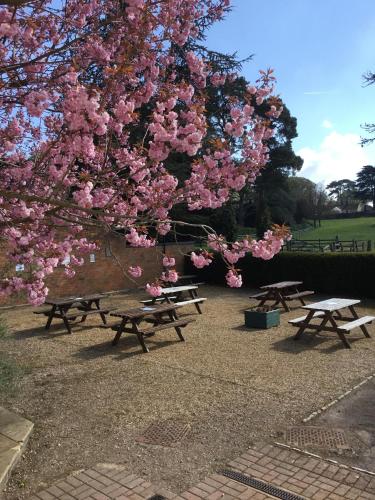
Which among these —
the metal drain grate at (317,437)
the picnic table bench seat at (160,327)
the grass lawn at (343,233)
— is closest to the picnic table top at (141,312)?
the picnic table bench seat at (160,327)

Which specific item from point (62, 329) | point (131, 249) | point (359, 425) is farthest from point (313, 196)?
point (359, 425)

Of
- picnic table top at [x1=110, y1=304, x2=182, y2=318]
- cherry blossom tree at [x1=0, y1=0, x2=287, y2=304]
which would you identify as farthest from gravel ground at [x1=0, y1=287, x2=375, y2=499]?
cherry blossom tree at [x1=0, y1=0, x2=287, y2=304]

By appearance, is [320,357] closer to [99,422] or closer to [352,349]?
[352,349]

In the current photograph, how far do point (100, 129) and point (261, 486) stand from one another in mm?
3168

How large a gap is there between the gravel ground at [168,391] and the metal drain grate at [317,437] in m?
0.21

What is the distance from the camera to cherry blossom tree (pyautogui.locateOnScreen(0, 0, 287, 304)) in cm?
409

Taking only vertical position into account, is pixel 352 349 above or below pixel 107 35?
below

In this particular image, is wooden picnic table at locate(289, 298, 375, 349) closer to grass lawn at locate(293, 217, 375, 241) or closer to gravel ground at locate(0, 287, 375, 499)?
gravel ground at locate(0, 287, 375, 499)

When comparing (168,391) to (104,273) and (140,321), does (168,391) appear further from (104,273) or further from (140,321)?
(104,273)

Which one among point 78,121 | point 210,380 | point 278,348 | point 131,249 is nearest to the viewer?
point 78,121

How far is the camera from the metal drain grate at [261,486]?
3.49 metres

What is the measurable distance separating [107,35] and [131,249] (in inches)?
499

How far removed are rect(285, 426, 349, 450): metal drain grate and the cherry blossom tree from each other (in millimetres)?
1691

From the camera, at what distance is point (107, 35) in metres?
5.21
